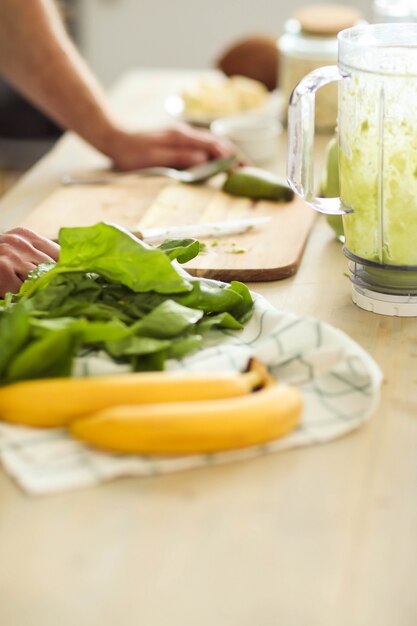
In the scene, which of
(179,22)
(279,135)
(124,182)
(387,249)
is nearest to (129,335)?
(387,249)

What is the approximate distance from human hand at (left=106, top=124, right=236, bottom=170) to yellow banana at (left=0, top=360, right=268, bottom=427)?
96 centimetres

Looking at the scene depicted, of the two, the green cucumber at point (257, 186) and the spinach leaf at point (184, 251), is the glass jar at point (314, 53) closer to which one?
the green cucumber at point (257, 186)

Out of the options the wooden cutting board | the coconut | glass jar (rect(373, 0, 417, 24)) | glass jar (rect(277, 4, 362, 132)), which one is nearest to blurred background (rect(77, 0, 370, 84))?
the coconut

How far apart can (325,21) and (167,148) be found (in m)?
0.52

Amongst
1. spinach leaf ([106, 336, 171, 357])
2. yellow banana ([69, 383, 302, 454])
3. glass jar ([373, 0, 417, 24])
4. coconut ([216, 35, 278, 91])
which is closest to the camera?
yellow banana ([69, 383, 302, 454])

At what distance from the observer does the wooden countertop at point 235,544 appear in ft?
2.19

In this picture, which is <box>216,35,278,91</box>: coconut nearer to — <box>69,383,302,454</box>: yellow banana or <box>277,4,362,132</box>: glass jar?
<box>277,4,362,132</box>: glass jar

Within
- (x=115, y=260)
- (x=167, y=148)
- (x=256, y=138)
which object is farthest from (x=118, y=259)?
(x=256, y=138)

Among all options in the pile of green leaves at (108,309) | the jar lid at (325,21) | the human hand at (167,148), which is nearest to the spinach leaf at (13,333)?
the pile of green leaves at (108,309)

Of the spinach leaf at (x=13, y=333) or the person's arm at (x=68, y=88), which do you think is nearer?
the spinach leaf at (x=13, y=333)

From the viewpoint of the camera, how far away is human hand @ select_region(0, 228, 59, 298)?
3.54 feet

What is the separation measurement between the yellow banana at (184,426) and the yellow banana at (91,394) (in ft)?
0.04

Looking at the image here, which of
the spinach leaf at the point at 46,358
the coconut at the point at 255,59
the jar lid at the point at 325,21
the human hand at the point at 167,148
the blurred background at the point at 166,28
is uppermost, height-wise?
the spinach leaf at the point at 46,358

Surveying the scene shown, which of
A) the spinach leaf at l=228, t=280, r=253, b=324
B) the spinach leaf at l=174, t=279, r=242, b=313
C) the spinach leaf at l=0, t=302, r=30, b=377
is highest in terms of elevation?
the spinach leaf at l=0, t=302, r=30, b=377
